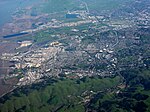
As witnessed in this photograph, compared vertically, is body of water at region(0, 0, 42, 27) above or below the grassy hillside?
below

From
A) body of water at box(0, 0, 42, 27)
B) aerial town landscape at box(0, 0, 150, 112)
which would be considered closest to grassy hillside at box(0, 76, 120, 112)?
aerial town landscape at box(0, 0, 150, 112)

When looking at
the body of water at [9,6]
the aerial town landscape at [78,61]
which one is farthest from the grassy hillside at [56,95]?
the body of water at [9,6]

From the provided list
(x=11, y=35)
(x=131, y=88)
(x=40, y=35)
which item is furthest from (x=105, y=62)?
(x=11, y=35)

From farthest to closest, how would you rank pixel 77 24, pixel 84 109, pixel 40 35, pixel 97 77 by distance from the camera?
pixel 77 24 < pixel 40 35 < pixel 97 77 < pixel 84 109

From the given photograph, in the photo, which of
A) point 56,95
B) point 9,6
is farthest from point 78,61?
point 9,6

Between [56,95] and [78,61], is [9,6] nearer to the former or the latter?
[78,61]

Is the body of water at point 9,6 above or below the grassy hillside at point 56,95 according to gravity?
below

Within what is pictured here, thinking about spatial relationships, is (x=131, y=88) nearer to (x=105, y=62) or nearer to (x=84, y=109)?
(x=84, y=109)

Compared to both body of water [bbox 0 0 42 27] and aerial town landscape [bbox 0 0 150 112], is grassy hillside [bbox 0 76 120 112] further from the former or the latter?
body of water [bbox 0 0 42 27]

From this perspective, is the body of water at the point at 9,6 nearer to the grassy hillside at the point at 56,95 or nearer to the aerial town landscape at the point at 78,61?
the aerial town landscape at the point at 78,61
